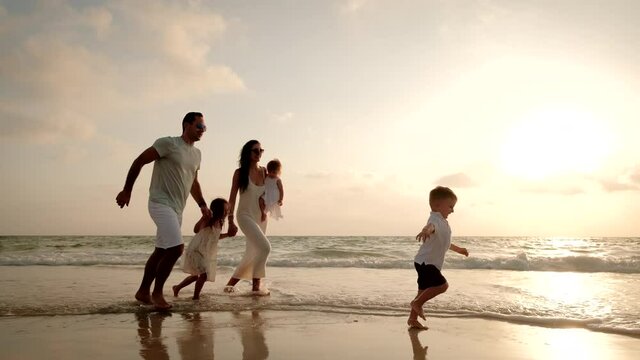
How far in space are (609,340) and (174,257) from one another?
4.54 meters

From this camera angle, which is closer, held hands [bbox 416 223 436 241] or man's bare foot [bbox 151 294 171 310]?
held hands [bbox 416 223 436 241]

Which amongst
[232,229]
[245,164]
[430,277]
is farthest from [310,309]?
[245,164]

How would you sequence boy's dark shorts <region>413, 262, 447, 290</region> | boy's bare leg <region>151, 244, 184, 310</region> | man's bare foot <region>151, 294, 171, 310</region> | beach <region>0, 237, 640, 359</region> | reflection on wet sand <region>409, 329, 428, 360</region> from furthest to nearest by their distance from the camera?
boy's bare leg <region>151, 244, 184, 310</region> < man's bare foot <region>151, 294, 171, 310</region> < boy's dark shorts <region>413, 262, 447, 290</region> < beach <region>0, 237, 640, 359</region> < reflection on wet sand <region>409, 329, 428, 360</region>

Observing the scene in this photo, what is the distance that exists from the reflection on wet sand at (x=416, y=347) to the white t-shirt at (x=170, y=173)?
10.0 ft

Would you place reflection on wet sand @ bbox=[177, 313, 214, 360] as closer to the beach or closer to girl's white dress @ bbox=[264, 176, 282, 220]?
the beach

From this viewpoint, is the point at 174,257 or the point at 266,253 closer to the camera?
the point at 174,257

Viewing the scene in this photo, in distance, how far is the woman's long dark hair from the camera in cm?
709

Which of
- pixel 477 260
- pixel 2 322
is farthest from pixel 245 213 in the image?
pixel 477 260

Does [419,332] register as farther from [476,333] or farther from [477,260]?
[477,260]

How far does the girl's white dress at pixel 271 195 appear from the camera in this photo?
24.0 feet

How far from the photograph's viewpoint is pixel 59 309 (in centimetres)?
556

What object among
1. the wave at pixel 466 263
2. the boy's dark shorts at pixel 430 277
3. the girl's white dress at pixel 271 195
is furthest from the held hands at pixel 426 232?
the wave at pixel 466 263

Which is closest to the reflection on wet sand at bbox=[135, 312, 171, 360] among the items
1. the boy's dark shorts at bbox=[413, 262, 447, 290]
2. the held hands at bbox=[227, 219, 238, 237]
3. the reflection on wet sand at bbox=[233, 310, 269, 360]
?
the reflection on wet sand at bbox=[233, 310, 269, 360]

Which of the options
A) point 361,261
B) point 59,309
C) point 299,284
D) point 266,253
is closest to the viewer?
point 59,309
